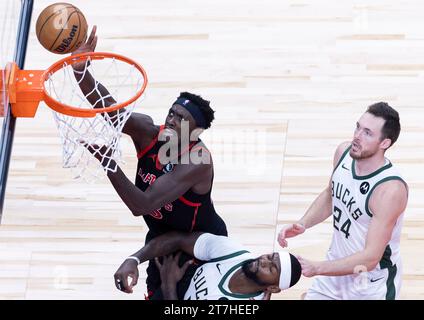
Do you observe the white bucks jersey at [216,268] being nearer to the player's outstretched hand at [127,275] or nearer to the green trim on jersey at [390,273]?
the player's outstretched hand at [127,275]

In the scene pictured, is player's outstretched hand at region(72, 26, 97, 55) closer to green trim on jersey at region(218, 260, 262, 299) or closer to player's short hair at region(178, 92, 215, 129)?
player's short hair at region(178, 92, 215, 129)

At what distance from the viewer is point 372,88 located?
7.21 meters

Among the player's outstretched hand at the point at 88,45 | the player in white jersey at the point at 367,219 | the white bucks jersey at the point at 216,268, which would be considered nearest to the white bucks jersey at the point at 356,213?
the player in white jersey at the point at 367,219

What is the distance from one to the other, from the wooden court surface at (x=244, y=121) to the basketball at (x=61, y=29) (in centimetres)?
110

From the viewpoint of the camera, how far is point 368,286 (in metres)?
5.48

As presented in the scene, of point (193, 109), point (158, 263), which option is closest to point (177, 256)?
point (158, 263)

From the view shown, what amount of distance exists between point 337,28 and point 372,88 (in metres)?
0.52

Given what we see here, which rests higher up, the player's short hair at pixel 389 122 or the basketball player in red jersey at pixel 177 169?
the player's short hair at pixel 389 122

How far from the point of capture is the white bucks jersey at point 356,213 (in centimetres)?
545

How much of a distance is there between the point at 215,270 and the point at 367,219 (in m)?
0.66

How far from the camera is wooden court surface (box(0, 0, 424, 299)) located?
20.8 ft

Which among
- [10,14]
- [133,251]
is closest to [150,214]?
[133,251]

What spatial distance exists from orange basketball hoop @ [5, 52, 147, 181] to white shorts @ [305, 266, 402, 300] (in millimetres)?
1038
